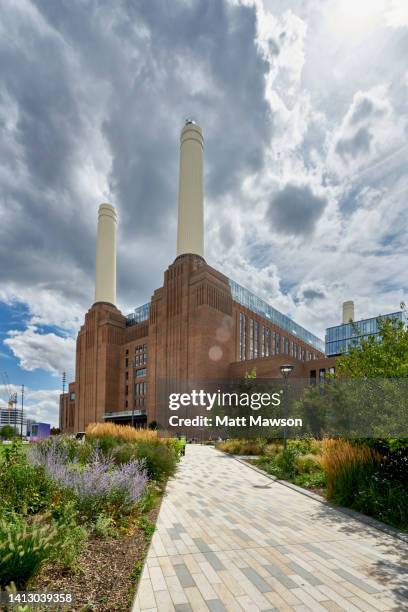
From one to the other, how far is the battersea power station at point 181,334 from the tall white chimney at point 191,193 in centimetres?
17

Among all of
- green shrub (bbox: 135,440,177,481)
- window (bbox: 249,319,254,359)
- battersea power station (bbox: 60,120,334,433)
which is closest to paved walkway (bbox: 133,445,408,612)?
green shrub (bbox: 135,440,177,481)

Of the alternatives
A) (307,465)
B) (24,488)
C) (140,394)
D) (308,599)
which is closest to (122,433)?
(307,465)

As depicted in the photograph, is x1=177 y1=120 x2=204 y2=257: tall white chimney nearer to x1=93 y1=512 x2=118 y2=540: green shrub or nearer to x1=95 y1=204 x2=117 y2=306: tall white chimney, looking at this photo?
x1=95 y1=204 x2=117 y2=306: tall white chimney

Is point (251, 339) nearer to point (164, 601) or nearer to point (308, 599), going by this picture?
point (308, 599)

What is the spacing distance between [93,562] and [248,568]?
6.51 ft

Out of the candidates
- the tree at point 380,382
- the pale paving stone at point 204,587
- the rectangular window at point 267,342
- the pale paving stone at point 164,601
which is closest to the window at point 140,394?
the rectangular window at point 267,342

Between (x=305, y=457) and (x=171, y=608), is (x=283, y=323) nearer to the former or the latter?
(x=305, y=457)

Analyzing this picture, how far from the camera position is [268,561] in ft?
17.3

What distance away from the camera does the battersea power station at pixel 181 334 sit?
55938mm

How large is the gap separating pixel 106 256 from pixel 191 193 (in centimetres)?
2908

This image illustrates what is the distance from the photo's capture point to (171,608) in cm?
397

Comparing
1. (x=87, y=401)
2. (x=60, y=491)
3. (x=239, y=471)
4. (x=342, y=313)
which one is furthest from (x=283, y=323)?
(x=60, y=491)

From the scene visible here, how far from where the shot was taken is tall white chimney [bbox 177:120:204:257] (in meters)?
63.3

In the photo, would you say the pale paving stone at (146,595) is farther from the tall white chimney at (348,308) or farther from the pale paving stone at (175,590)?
the tall white chimney at (348,308)
